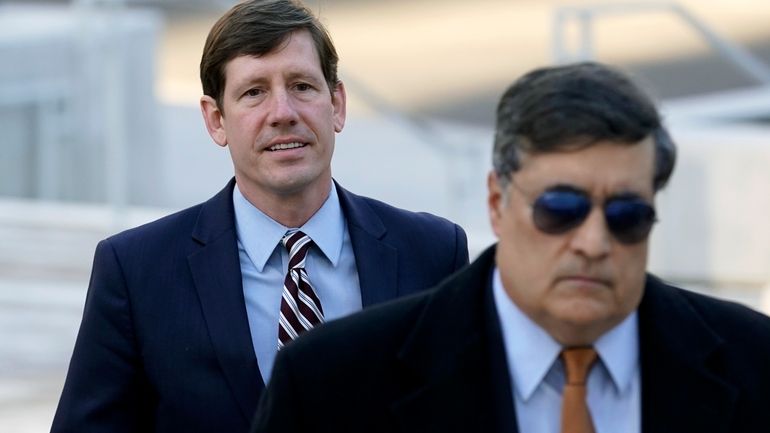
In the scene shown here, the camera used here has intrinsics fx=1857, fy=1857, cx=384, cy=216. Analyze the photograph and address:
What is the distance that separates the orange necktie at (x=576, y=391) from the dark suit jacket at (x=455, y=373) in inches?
3.2

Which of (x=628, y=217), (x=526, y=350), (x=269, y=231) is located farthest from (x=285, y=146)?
(x=628, y=217)

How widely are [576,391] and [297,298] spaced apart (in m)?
1.34

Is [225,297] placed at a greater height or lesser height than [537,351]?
greater

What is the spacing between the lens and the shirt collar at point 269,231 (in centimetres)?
411

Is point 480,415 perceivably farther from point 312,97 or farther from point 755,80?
point 755,80

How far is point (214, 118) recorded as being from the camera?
430cm

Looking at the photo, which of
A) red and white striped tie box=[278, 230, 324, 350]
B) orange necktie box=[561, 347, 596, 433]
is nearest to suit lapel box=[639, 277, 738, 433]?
orange necktie box=[561, 347, 596, 433]

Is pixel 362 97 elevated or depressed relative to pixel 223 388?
elevated

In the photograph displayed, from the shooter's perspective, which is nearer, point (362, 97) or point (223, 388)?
point (223, 388)

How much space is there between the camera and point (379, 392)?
2836 millimetres

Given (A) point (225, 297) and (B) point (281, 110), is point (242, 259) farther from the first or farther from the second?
(B) point (281, 110)

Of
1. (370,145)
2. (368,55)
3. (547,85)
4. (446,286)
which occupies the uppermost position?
(368,55)

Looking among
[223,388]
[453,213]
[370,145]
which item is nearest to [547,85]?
[223,388]

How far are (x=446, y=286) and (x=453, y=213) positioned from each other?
9322 millimetres
